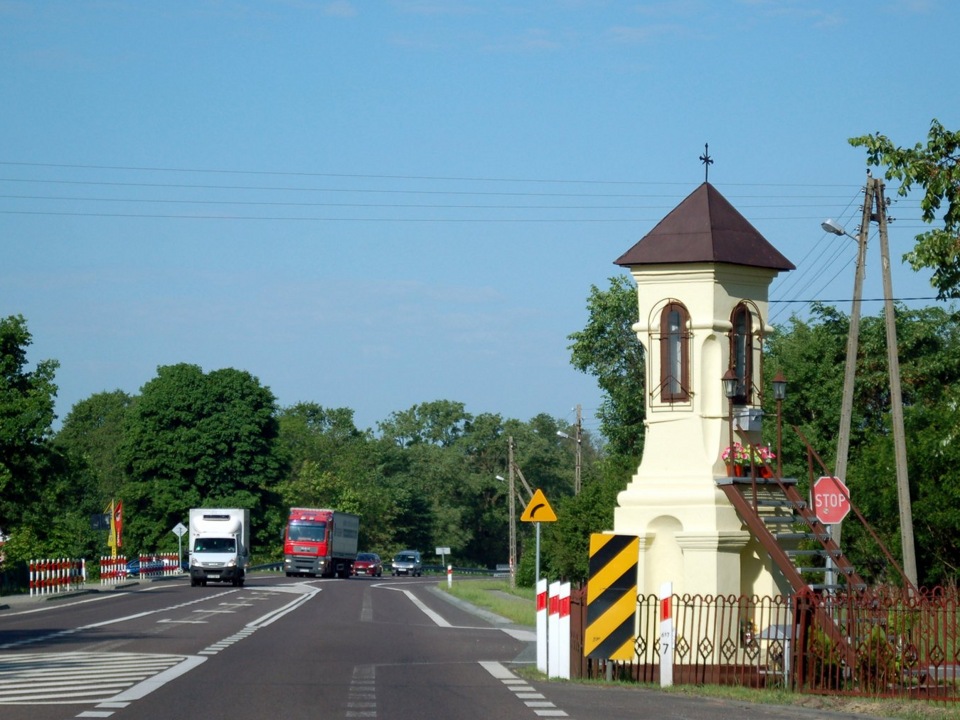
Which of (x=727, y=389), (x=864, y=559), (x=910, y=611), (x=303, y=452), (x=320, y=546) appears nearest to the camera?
(x=910, y=611)

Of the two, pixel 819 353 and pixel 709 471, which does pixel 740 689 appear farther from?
pixel 819 353

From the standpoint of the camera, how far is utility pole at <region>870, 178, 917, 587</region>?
100 feet

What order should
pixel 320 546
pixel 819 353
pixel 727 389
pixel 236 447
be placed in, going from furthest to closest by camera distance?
pixel 236 447
pixel 320 546
pixel 819 353
pixel 727 389

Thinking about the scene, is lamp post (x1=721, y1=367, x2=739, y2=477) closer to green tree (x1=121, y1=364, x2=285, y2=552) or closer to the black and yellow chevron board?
the black and yellow chevron board

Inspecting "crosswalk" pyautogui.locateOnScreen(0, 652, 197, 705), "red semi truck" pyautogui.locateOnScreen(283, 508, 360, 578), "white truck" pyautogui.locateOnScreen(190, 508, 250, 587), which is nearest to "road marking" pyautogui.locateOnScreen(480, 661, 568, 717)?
"crosswalk" pyautogui.locateOnScreen(0, 652, 197, 705)

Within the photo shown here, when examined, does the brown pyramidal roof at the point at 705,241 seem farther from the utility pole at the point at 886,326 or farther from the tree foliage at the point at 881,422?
the tree foliage at the point at 881,422

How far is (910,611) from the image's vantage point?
656 inches

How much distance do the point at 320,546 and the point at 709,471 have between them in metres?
65.1

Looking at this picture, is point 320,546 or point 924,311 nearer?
point 924,311

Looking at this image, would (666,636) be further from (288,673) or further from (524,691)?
(288,673)

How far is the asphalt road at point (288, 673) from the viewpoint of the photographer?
1402 cm

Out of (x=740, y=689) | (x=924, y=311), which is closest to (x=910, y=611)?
(x=740, y=689)

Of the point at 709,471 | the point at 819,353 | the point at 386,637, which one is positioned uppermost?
the point at 819,353

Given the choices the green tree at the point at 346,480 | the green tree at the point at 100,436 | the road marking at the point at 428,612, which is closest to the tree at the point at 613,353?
the road marking at the point at 428,612
